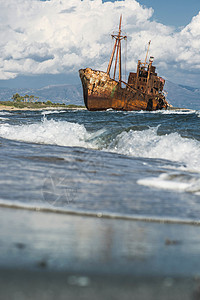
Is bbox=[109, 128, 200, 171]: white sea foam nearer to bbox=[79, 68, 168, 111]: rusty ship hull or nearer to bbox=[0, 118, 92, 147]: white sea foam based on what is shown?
bbox=[0, 118, 92, 147]: white sea foam

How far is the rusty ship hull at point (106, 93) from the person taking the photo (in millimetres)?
47312

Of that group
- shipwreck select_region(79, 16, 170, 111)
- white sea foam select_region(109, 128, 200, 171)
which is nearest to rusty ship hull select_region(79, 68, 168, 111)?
shipwreck select_region(79, 16, 170, 111)

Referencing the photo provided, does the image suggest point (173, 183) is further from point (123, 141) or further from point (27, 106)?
point (27, 106)

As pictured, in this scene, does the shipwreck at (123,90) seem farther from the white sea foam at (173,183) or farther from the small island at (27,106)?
the white sea foam at (173,183)

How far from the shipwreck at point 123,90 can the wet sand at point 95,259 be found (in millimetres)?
45266

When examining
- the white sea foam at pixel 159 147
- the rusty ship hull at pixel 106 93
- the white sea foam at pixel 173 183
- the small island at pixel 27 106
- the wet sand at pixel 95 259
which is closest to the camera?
the wet sand at pixel 95 259

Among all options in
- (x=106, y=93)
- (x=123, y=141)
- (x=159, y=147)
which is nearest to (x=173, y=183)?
(x=159, y=147)

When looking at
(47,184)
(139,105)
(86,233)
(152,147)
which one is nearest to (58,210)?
(86,233)

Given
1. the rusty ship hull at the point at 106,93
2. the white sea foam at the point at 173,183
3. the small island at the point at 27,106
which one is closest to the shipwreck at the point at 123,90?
the rusty ship hull at the point at 106,93

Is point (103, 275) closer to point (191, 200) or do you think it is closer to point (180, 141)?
point (191, 200)

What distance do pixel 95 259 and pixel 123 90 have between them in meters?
48.5

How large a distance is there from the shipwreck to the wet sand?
45266 mm

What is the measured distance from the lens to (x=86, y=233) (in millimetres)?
2676

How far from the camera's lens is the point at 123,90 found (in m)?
49.6
